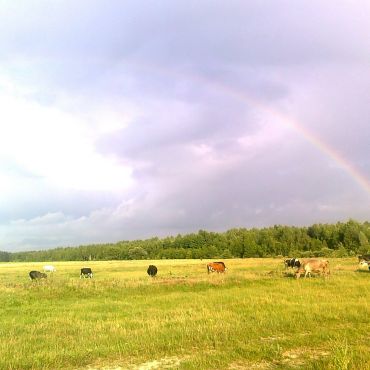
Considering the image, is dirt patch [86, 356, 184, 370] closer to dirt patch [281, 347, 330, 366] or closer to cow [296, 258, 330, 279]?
dirt patch [281, 347, 330, 366]

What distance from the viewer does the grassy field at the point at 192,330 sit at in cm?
1034

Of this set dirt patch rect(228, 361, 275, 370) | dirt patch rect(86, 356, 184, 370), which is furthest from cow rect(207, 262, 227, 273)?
dirt patch rect(228, 361, 275, 370)

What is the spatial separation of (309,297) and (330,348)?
9.71 m

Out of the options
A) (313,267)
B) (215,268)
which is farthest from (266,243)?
(313,267)

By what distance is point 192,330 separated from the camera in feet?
43.4

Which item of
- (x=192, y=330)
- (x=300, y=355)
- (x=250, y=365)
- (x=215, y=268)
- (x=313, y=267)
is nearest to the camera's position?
(x=250, y=365)

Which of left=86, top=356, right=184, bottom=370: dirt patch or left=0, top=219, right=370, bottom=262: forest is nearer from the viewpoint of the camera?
left=86, top=356, right=184, bottom=370: dirt patch

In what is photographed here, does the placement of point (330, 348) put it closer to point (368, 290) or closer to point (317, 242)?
point (368, 290)

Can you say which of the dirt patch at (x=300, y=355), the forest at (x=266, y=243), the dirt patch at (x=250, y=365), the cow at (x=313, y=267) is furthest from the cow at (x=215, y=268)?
the forest at (x=266, y=243)

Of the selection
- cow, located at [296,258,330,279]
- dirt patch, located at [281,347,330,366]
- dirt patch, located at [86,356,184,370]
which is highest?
cow, located at [296,258,330,279]

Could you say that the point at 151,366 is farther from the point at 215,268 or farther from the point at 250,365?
the point at 215,268

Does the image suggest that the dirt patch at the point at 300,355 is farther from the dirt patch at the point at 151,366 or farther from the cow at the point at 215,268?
the cow at the point at 215,268

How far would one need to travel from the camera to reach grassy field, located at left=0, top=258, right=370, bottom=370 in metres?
10.3

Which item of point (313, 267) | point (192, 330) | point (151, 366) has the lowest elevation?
point (151, 366)
